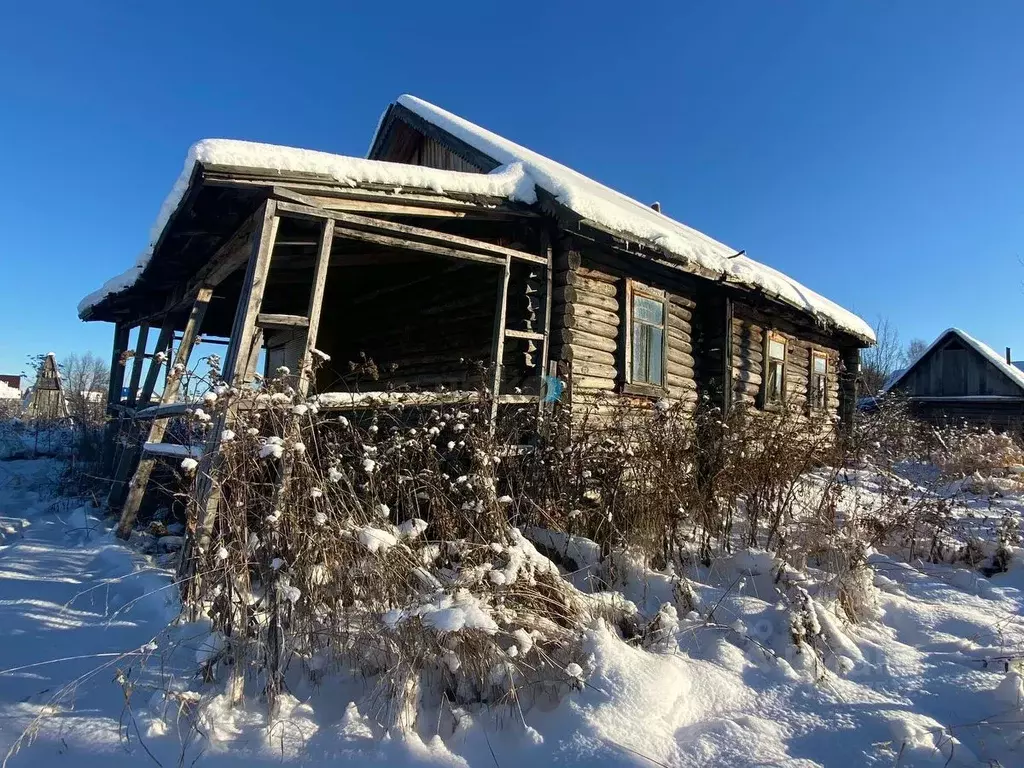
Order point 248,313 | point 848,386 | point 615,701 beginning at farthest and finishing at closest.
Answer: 1. point 848,386
2. point 248,313
3. point 615,701

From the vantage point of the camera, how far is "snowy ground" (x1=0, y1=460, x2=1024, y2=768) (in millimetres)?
2508

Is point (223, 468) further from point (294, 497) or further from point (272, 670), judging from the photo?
point (272, 670)

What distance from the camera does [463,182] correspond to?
5887 mm

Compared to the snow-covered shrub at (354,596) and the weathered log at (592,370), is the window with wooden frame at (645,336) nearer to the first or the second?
the weathered log at (592,370)

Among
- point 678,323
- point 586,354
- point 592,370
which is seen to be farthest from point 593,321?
point 678,323

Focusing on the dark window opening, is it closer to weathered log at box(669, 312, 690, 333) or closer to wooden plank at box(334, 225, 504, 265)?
weathered log at box(669, 312, 690, 333)

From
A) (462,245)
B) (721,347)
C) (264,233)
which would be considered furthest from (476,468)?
(721,347)

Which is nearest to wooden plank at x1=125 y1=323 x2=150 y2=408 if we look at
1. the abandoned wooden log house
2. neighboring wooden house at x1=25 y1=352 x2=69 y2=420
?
the abandoned wooden log house

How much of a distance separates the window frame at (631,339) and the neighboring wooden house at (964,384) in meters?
16.3

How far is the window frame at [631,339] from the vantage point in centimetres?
765

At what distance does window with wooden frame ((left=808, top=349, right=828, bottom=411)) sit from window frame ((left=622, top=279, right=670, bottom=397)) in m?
5.48

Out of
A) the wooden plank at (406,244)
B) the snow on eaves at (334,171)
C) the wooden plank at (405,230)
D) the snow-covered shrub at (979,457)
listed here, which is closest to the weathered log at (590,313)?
the wooden plank at (405,230)

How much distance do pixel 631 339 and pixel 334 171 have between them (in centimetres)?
412

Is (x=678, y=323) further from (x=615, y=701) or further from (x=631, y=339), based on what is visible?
(x=615, y=701)
